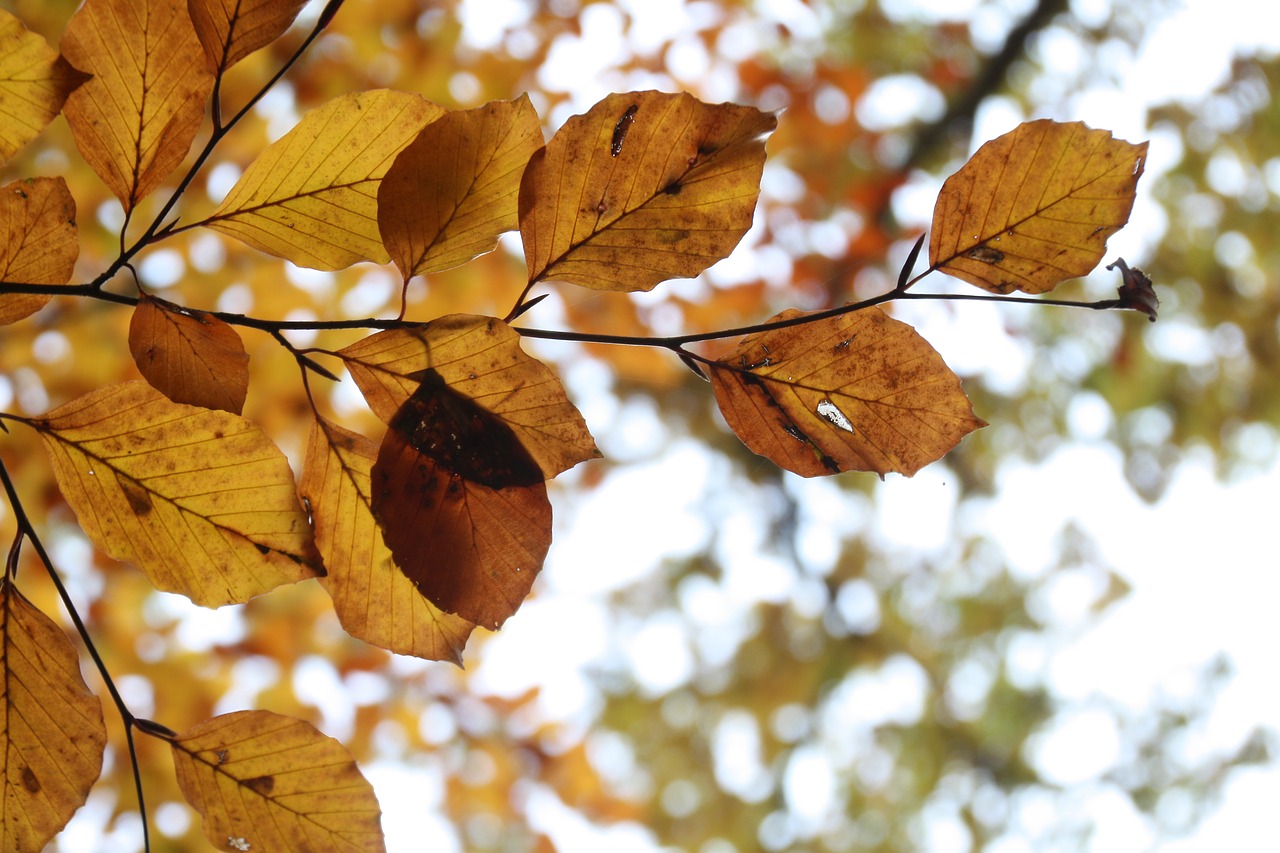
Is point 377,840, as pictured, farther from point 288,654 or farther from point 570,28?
point 570,28

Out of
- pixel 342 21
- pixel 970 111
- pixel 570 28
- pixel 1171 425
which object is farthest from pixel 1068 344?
pixel 342 21

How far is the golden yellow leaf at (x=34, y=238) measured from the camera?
1.06 ft

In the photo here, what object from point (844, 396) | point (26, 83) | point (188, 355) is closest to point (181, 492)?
point (188, 355)

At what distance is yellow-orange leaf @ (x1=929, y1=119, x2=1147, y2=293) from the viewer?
1.11 feet

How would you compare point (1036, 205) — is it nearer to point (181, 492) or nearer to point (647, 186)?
point (647, 186)

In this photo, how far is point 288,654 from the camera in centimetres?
232

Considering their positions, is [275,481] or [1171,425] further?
[1171,425]

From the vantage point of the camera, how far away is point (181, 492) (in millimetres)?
369

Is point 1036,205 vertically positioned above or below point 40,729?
above

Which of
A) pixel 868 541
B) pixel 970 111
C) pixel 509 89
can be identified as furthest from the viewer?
pixel 868 541

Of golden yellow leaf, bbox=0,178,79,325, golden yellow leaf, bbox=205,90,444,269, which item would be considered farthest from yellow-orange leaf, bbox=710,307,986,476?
golden yellow leaf, bbox=0,178,79,325

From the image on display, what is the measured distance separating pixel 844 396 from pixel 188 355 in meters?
0.27

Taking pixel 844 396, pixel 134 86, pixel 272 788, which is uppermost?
pixel 134 86

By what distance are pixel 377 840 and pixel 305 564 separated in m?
0.15
